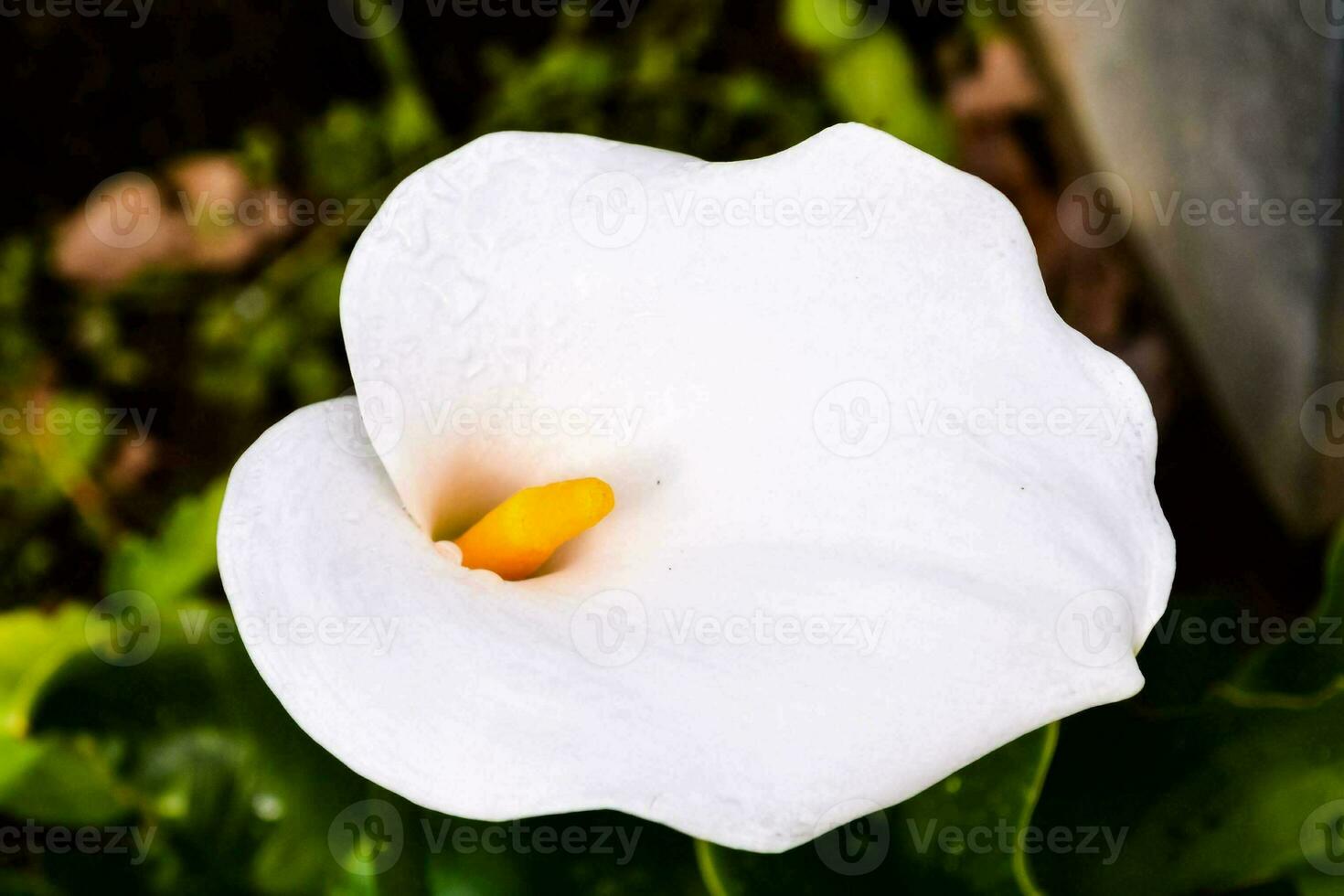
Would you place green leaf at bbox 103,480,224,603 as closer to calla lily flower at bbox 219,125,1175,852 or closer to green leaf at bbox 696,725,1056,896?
calla lily flower at bbox 219,125,1175,852

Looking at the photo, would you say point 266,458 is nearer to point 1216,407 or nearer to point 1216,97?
point 1216,97

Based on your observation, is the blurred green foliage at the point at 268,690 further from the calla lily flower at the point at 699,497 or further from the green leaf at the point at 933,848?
the calla lily flower at the point at 699,497

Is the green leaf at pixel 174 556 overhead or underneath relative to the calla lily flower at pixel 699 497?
underneath

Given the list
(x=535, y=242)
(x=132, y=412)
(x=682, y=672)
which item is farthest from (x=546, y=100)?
(x=682, y=672)

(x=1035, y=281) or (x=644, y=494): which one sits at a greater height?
(x=1035, y=281)

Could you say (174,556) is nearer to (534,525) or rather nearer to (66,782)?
(66,782)

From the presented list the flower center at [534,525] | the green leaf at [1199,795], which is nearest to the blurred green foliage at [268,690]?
the green leaf at [1199,795]
